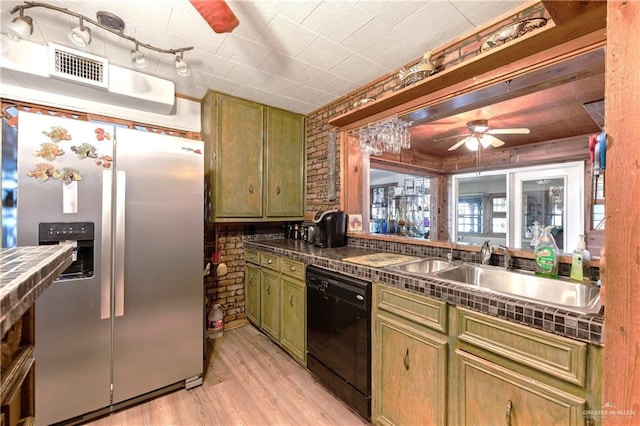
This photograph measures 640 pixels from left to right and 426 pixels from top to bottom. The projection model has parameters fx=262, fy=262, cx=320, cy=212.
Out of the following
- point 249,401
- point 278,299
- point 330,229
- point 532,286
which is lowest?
point 249,401

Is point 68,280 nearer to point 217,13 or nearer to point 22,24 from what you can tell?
point 22,24

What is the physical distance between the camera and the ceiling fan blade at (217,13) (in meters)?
1.02

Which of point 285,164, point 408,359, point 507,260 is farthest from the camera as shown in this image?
point 285,164

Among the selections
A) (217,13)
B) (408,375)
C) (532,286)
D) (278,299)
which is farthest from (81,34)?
(532,286)

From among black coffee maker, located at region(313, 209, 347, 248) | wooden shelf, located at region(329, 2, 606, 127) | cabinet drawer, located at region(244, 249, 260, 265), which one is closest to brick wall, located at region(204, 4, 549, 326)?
cabinet drawer, located at region(244, 249, 260, 265)

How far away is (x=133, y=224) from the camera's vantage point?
174cm

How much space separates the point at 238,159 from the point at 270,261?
1.09m

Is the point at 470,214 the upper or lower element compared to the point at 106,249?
upper

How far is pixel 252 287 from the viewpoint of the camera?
9.32 feet

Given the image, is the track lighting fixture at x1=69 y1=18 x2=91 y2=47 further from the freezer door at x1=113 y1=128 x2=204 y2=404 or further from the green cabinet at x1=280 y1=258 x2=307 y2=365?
the green cabinet at x1=280 y1=258 x2=307 y2=365

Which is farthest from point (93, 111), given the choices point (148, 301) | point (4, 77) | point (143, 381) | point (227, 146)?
point (143, 381)

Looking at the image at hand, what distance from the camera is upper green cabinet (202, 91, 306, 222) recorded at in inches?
102

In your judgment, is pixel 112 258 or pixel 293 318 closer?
pixel 112 258

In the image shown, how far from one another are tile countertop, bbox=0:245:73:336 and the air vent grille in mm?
1698
